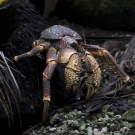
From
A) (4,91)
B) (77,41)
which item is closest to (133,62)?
(77,41)

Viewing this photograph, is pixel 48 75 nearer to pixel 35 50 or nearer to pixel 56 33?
pixel 35 50

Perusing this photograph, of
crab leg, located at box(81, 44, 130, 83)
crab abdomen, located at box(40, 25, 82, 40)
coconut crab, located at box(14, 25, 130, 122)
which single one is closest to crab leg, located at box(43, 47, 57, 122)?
coconut crab, located at box(14, 25, 130, 122)

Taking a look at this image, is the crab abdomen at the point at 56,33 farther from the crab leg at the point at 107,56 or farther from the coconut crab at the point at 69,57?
the crab leg at the point at 107,56

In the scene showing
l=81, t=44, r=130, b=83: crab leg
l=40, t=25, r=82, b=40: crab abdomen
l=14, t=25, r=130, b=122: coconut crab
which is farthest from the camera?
l=81, t=44, r=130, b=83: crab leg

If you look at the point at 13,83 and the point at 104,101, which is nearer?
the point at 13,83

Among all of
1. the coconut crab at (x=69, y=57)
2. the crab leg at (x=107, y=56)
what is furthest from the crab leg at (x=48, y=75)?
the crab leg at (x=107, y=56)

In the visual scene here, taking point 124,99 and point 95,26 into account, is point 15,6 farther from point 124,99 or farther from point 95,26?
point 95,26

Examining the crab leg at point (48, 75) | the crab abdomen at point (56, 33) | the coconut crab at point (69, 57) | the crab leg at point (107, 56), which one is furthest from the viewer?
the crab leg at point (107, 56)

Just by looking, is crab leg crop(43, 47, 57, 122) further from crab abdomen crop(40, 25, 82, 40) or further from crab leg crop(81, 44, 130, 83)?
crab leg crop(81, 44, 130, 83)
